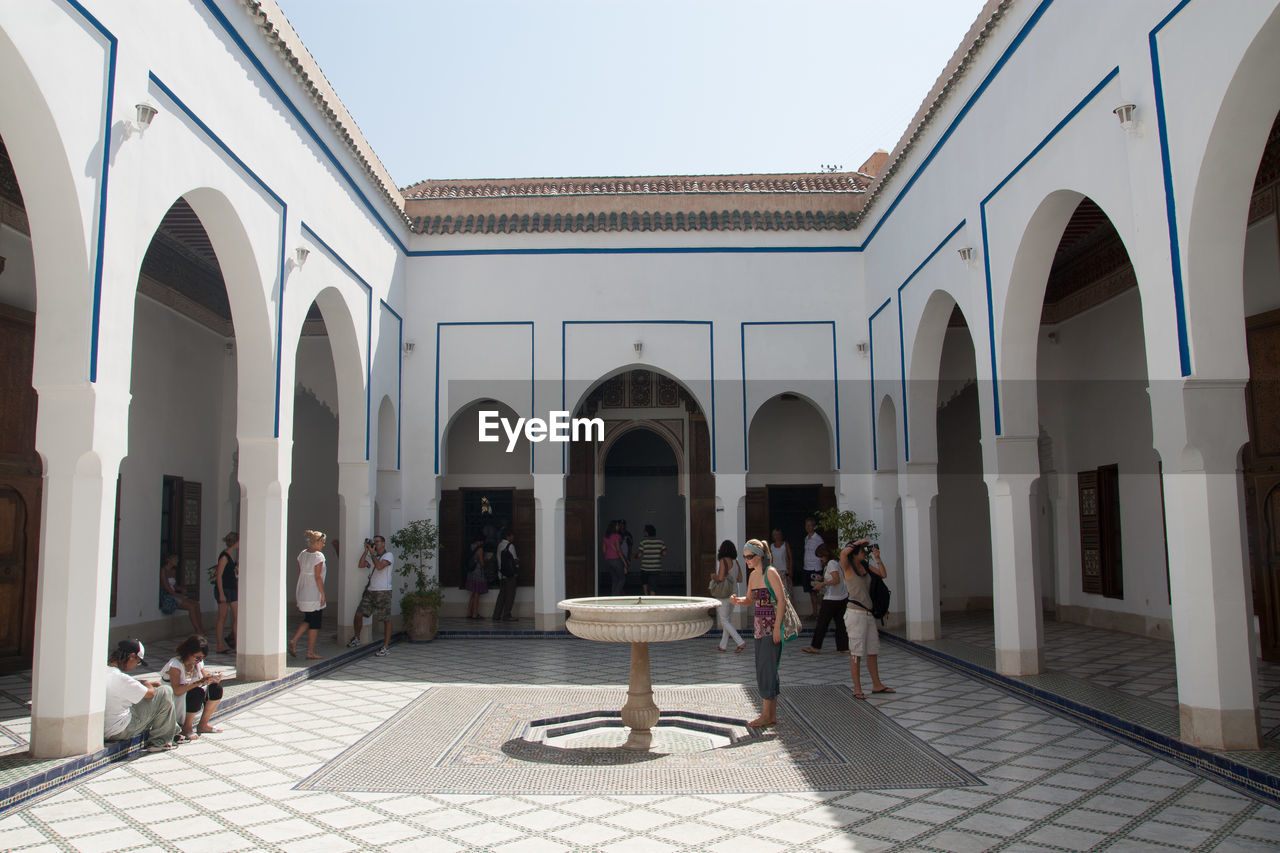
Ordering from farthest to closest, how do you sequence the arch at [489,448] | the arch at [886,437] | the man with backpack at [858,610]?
the arch at [489,448] → the arch at [886,437] → the man with backpack at [858,610]

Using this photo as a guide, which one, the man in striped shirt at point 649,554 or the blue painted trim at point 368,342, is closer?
the blue painted trim at point 368,342

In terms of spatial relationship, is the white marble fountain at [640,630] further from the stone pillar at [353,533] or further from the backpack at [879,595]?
the stone pillar at [353,533]

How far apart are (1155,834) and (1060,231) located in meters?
4.27

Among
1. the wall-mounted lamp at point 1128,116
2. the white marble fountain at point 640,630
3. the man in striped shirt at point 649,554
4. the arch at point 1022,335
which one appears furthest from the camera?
the man in striped shirt at point 649,554

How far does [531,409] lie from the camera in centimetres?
1061

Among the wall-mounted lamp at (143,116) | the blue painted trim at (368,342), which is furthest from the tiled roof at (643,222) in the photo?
the wall-mounted lamp at (143,116)

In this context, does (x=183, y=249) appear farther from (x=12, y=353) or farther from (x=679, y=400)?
(x=679, y=400)

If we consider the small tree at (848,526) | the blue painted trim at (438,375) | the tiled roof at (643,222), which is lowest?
the small tree at (848,526)

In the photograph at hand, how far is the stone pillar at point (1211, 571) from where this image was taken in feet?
14.9

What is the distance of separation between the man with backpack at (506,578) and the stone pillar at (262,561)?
415 centimetres

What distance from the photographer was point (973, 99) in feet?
24.6

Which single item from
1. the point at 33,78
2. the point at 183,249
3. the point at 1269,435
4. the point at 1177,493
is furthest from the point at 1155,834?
the point at 183,249

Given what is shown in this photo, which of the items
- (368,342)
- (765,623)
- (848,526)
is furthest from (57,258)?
(848,526)

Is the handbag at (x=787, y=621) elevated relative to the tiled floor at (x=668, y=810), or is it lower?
elevated
